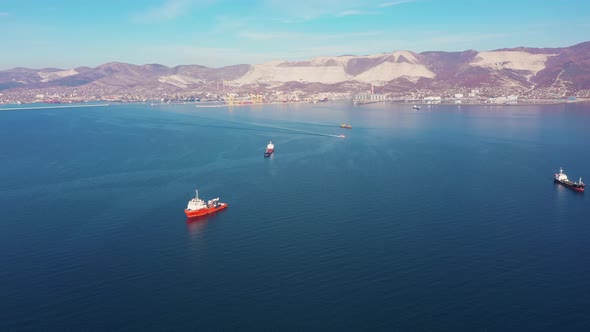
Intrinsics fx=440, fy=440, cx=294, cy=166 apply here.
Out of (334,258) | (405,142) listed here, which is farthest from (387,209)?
(405,142)

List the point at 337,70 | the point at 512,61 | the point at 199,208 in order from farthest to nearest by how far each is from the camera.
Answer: the point at 337,70 → the point at 512,61 → the point at 199,208

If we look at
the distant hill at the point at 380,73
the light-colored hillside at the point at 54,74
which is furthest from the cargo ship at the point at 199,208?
the light-colored hillside at the point at 54,74

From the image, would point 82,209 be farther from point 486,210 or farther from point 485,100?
point 485,100

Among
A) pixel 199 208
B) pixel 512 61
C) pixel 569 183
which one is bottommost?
pixel 569 183

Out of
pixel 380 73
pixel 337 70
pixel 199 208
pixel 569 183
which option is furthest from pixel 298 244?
pixel 337 70

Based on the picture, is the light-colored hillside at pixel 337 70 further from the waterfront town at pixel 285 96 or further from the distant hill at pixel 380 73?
the waterfront town at pixel 285 96

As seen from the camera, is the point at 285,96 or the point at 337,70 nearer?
the point at 285,96

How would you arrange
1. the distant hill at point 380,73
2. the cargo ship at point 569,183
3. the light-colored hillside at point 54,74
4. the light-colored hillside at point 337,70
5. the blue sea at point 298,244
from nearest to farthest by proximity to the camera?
1. the blue sea at point 298,244
2. the cargo ship at point 569,183
3. the distant hill at point 380,73
4. the light-colored hillside at point 337,70
5. the light-colored hillside at point 54,74

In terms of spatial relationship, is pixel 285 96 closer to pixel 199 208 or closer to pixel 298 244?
pixel 199 208
